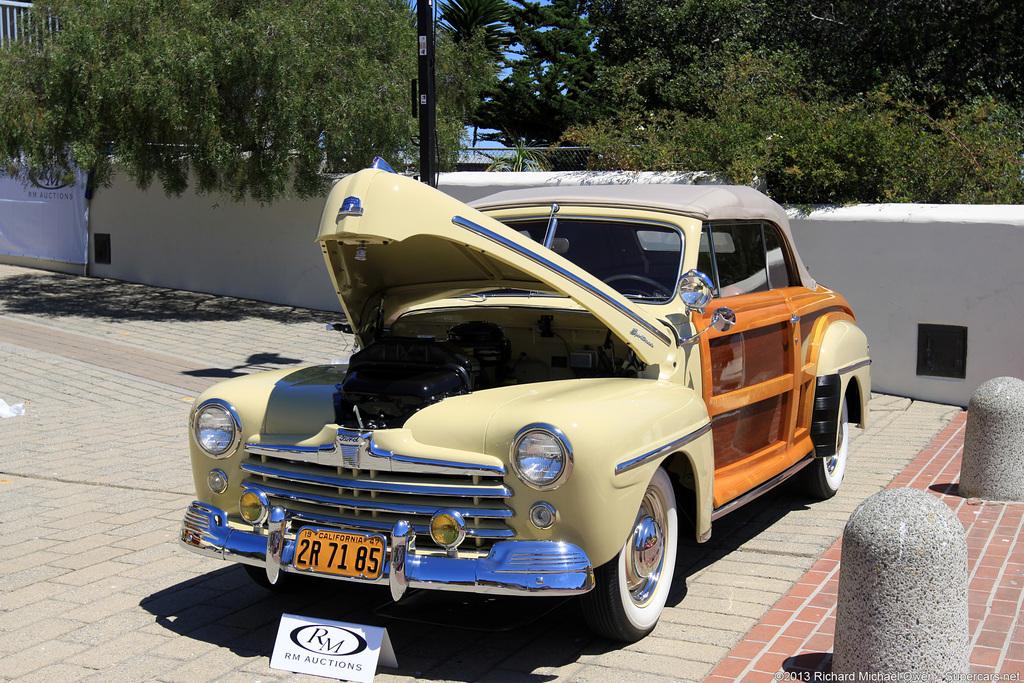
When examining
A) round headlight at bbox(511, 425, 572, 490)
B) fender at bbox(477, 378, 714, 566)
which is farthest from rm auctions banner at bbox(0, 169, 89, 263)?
round headlight at bbox(511, 425, 572, 490)

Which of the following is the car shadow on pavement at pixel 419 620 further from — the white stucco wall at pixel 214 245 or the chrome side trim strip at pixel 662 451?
the white stucco wall at pixel 214 245

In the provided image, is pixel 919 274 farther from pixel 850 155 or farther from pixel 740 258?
pixel 740 258

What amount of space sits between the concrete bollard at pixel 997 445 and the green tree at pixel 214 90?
875 centimetres

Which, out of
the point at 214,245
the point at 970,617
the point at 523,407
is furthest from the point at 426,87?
the point at 970,617

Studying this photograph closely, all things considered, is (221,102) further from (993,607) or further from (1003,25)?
(1003,25)

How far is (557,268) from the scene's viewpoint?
4.04 m

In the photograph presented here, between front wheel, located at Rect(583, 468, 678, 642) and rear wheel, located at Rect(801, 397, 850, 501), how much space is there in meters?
2.11

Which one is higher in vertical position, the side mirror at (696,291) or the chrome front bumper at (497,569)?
the side mirror at (696,291)

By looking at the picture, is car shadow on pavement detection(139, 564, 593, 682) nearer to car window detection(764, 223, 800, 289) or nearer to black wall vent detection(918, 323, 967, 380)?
car window detection(764, 223, 800, 289)

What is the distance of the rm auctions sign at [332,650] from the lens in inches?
143

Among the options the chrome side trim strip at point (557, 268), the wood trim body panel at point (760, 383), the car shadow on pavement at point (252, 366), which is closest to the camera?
the chrome side trim strip at point (557, 268)

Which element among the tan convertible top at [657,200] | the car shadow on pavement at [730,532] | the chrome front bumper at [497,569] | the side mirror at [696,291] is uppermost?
the tan convertible top at [657,200]

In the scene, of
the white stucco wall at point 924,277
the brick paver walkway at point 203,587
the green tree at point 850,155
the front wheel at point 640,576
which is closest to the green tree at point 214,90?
the green tree at point 850,155

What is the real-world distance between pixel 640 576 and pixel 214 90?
995 centimetres
